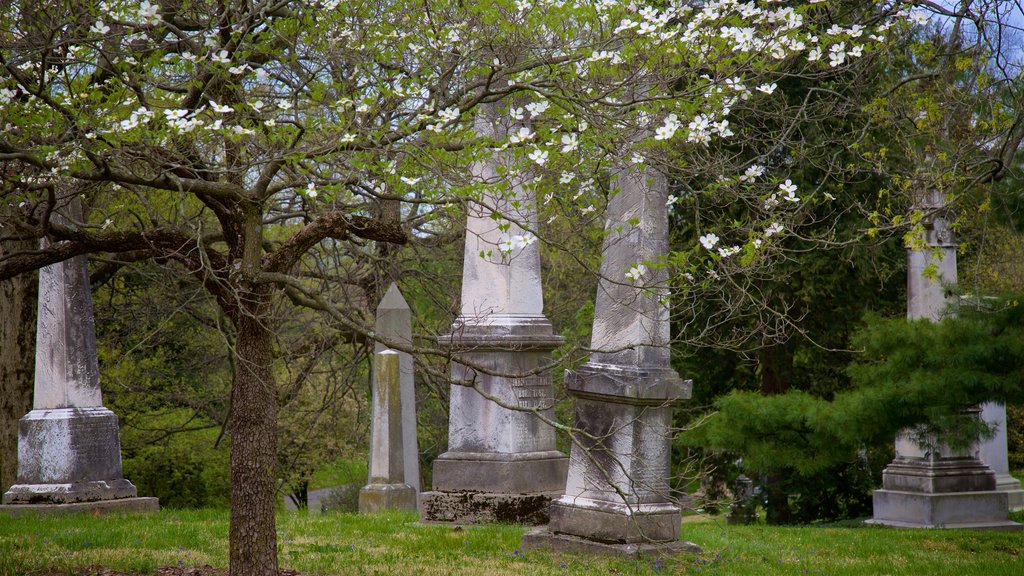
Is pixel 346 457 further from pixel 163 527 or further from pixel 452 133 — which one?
pixel 452 133

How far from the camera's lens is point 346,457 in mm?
22469

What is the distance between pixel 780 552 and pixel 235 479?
4.49 meters

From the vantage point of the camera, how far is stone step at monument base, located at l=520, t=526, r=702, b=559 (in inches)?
273

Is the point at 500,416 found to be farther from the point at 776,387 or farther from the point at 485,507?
the point at 776,387

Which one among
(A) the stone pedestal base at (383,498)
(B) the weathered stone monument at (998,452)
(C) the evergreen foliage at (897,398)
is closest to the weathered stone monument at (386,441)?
(A) the stone pedestal base at (383,498)

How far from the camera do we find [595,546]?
7039 mm

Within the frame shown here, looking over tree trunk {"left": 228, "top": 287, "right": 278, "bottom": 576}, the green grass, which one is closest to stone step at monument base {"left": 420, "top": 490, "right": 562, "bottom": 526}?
the green grass

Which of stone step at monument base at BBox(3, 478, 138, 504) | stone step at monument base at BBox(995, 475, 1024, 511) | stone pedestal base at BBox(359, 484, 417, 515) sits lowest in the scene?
stone step at monument base at BBox(995, 475, 1024, 511)

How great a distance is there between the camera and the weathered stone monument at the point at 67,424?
30.9 ft

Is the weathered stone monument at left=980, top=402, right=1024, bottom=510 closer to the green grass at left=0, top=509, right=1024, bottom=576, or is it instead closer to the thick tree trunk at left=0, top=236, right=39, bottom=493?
the green grass at left=0, top=509, right=1024, bottom=576

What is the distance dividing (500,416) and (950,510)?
6021 mm

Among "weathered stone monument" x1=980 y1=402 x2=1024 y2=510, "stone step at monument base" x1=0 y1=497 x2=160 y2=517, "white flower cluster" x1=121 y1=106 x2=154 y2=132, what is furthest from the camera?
"weathered stone monument" x1=980 y1=402 x2=1024 y2=510

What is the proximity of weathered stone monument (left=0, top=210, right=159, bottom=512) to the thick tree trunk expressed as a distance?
3.06 m

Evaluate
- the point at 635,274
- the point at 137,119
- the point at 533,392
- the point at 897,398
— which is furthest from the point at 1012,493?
the point at 137,119
